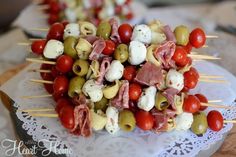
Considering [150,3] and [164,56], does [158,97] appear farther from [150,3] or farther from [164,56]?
[150,3]

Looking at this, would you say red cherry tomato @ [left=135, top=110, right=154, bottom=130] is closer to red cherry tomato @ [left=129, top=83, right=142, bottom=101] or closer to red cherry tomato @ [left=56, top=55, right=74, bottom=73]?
red cherry tomato @ [left=129, top=83, right=142, bottom=101]

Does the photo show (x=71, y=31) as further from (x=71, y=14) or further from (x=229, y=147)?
(x=71, y=14)

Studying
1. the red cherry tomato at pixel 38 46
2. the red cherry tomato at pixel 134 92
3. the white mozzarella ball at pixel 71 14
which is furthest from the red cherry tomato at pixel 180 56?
the white mozzarella ball at pixel 71 14

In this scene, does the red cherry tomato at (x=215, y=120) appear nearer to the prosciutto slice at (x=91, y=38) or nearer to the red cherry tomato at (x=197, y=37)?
the red cherry tomato at (x=197, y=37)

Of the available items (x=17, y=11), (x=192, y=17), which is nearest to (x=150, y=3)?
(x=192, y=17)

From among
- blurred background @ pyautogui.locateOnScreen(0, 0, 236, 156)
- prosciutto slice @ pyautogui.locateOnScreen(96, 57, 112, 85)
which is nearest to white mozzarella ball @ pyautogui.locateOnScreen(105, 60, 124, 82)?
prosciutto slice @ pyautogui.locateOnScreen(96, 57, 112, 85)

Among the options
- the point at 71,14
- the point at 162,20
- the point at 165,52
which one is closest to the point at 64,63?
the point at 165,52
